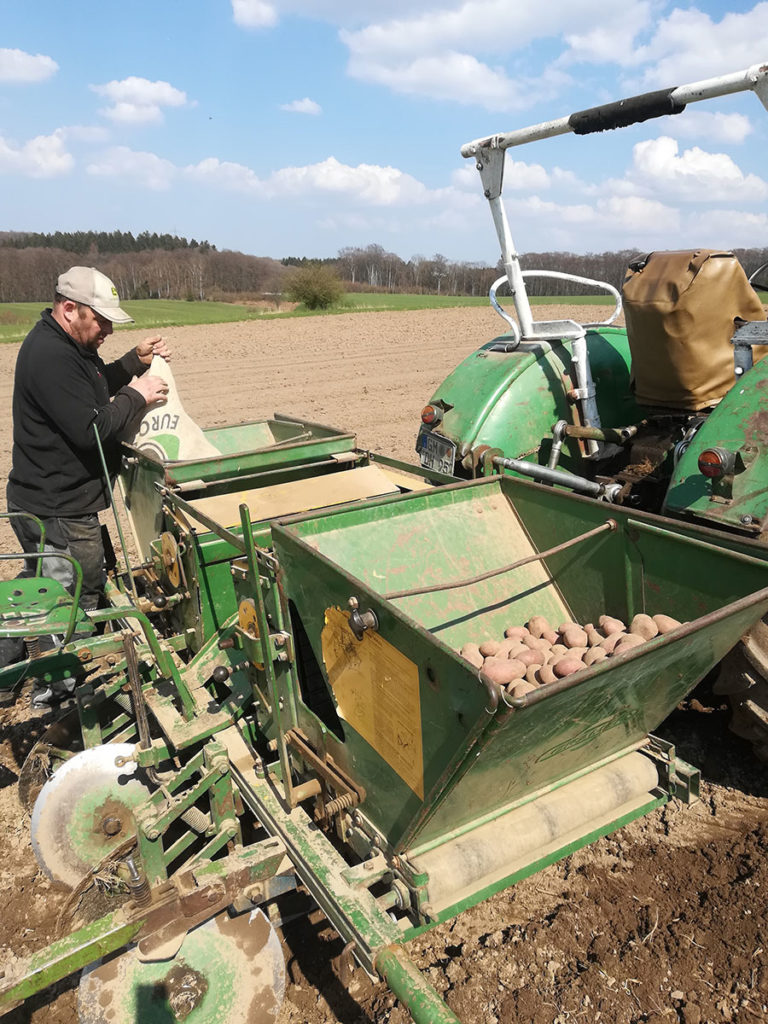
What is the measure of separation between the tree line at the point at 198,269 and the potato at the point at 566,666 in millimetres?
37055

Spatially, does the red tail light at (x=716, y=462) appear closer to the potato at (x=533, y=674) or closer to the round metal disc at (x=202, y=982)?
the potato at (x=533, y=674)

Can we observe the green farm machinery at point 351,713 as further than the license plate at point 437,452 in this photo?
No

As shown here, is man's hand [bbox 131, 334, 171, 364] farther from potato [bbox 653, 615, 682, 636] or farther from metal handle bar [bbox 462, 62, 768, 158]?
potato [bbox 653, 615, 682, 636]

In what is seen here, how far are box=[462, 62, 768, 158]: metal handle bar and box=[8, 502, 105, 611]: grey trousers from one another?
280 cm

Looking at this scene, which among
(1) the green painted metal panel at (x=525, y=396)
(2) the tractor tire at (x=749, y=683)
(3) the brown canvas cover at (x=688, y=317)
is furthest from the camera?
(1) the green painted metal panel at (x=525, y=396)

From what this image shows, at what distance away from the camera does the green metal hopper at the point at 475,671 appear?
5.61 ft

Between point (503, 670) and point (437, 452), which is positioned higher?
point (437, 452)

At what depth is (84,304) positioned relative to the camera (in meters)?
3.28

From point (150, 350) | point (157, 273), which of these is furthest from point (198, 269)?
point (150, 350)

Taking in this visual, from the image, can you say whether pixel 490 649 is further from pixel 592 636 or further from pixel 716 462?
pixel 716 462

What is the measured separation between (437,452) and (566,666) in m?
1.80

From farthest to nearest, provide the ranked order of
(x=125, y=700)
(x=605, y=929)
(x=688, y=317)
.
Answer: (x=125, y=700) → (x=688, y=317) → (x=605, y=929)

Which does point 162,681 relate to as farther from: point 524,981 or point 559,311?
point 559,311

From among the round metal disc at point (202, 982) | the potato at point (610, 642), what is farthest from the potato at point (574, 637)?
the round metal disc at point (202, 982)
